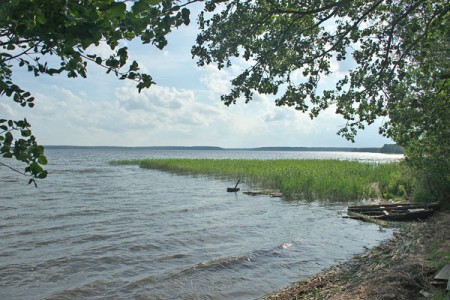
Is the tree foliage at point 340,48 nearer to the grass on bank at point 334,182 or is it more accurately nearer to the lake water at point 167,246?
the lake water at point 167,246

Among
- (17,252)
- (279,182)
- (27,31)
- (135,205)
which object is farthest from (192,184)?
(27,31)

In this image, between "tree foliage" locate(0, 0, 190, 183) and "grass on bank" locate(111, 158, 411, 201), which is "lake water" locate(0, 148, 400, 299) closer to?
"grass on bank" locate(111, 158, 411, 201)

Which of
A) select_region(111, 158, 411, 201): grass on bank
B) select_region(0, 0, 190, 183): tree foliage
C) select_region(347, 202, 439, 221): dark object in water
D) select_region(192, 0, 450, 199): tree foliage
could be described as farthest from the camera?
select_region(111, 158, 411, 201): grass on bank

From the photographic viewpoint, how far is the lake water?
988 centimetres

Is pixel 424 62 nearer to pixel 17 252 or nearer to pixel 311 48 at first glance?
pixel 311 48

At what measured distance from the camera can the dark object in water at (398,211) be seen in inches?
668

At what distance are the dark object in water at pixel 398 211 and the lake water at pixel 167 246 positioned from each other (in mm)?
1156

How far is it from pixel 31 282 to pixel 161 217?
969 cm

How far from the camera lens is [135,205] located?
2347cm

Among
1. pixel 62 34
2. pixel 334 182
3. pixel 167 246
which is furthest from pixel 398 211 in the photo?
pixel 62 34

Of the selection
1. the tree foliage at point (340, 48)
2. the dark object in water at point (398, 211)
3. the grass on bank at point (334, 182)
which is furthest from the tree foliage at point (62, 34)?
the grass on bank at point (334, 182)

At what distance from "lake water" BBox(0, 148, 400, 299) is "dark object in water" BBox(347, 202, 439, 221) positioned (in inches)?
45.5

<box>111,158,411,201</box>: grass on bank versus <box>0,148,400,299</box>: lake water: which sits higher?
<box>111,158,411,201</box>: grass on bank

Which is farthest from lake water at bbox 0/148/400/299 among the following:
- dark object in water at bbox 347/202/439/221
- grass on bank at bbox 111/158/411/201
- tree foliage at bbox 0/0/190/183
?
tree foliage at bbox 0/0/190/183
